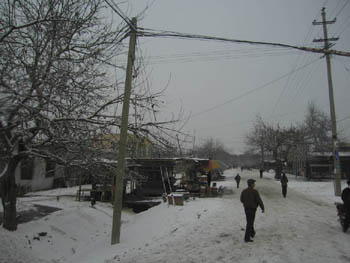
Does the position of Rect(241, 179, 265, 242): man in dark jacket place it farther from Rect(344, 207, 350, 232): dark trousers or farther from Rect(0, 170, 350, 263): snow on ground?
Rect(344, 207, 350, 232): dark trousers

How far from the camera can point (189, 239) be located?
A: 21.3ft

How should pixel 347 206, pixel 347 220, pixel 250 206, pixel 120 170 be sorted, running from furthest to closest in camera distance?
pixel 120 170
pixel 347 220
pixel 347 206
pixel 250 206

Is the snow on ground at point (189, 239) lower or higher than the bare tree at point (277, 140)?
lower

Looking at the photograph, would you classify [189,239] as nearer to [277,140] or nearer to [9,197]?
[9,197]

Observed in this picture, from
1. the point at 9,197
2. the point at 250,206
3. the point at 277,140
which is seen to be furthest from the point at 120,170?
the point at 277,140

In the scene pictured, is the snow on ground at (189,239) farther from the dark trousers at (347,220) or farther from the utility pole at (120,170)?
the utility pole at (120,170)

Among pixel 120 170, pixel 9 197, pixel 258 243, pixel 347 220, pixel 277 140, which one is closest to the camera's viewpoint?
pixel 258 243

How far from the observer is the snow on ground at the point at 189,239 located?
520 centimetres

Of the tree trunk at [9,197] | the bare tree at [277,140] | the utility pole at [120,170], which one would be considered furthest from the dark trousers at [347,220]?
the bare tree at [277,140]

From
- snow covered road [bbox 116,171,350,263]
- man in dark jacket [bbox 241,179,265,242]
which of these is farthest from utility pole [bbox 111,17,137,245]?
man in dark jacket [bbox 241,179,265,242]

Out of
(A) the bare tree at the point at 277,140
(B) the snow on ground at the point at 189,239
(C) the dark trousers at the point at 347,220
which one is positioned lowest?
(B) the snow on ground at the point at 189,239

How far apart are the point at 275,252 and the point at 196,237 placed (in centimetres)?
224

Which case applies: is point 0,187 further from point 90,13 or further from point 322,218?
point 322,218

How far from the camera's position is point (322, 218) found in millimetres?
8727
